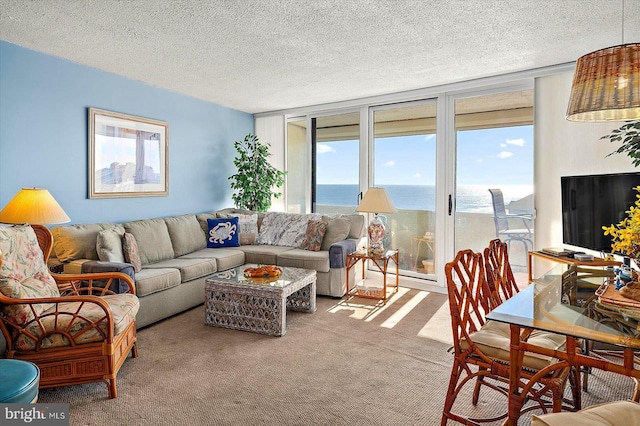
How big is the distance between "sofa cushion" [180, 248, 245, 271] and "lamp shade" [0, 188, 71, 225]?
160 centimetres

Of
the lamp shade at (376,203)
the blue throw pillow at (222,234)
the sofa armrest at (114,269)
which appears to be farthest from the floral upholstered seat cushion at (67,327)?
the lamp shade at (376,203)

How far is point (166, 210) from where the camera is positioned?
5.01 metres

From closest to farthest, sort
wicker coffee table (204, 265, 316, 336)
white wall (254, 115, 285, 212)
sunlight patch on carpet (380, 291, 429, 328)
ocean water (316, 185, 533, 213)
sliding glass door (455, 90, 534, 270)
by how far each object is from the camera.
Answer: wicker coffee table (204, 265, 316, 336) < sunlight patch on carpet (380, 291, 429, 328) < sliding glass door (455, 90, 534, 270) < ocean water (316, 185, 533, 213) < white wall (254, 115, 285, 212)

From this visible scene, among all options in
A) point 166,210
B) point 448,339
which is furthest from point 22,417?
point 166,210

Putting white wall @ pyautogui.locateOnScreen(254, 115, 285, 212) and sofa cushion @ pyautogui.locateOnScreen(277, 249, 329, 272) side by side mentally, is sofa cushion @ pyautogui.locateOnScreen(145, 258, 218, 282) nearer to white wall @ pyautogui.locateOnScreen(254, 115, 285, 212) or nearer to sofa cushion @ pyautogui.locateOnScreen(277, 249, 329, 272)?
sofa cushion @ pyautogui.locateOnScreen(277, 249, 329, 272)

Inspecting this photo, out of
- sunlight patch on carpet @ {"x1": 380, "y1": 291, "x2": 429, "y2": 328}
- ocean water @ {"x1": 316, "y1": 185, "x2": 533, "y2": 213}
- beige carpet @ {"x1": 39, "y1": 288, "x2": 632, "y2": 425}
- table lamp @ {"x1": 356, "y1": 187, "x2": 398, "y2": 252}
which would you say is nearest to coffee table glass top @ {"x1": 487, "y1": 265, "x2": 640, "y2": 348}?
beige carpet @ {"x1": 39, "y1": 288, "x2": 632, "y2": 425}

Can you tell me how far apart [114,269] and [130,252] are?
509mm

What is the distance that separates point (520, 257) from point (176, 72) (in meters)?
4.28

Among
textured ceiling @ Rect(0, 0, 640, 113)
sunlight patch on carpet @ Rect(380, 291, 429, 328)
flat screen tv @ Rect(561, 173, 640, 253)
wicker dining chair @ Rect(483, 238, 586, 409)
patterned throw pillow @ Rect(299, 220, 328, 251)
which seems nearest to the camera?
wicker dining chair @ Rect(483, 238, 586, 409)

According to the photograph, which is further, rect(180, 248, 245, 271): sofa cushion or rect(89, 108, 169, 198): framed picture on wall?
rect(180, 248, 245, 271): sofa cushion

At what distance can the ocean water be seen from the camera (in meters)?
4.50

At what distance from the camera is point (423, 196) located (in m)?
5.09

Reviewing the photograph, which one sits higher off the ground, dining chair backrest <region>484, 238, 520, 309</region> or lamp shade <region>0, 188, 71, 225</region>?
lamp shade <region>0, 188, 71, 225</region>

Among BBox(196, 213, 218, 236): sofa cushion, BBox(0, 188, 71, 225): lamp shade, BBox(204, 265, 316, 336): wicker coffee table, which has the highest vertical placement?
BBox(0, 188, 71, 225): lamp shade
